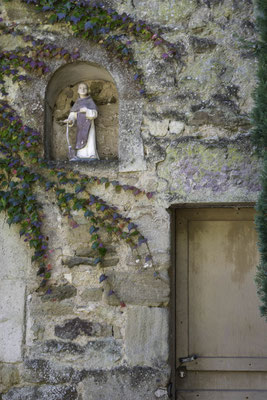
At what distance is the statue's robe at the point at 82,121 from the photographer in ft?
13.9

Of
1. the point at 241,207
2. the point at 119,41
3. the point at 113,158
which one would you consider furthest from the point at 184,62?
the point at 241,207

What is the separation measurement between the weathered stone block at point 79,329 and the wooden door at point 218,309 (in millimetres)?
621

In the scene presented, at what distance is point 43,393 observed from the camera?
149 inches

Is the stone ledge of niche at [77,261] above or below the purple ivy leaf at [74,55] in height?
below

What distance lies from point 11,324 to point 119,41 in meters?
2.25

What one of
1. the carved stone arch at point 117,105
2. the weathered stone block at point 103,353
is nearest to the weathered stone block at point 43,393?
the weathered stone block at point 103,353

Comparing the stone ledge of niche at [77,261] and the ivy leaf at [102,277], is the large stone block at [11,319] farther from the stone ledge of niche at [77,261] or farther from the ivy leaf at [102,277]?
the ivy leaf at [102,277]

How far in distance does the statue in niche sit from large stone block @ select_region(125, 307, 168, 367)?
1264 millimetres

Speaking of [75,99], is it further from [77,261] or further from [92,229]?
[77,261]

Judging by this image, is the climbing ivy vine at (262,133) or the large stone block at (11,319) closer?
the climbing ivy vine at (262,133)

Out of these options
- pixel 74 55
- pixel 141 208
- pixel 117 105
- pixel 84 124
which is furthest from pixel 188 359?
pixel 74 55

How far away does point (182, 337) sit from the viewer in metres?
4.05

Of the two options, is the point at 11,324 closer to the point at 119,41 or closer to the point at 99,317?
the point at 99,317

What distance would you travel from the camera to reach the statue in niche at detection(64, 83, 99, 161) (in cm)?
421
